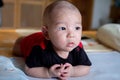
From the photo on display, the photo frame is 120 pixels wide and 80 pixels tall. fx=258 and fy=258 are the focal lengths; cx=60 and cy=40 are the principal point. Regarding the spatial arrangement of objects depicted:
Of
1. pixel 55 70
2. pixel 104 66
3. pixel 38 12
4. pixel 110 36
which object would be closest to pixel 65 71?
pixel 55 70

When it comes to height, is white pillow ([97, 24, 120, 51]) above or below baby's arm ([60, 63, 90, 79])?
above

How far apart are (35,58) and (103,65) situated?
26cm

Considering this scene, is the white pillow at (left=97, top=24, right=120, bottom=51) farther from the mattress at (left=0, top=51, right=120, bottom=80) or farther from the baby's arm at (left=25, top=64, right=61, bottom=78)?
the baby's arm at (left=25, top=64, right=61, bottom=78)

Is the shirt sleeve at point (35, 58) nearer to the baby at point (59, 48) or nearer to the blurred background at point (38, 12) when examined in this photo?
the baby at point (59, 48)

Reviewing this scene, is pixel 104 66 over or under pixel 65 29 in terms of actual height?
under

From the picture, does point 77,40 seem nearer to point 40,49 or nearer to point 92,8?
point 40,49

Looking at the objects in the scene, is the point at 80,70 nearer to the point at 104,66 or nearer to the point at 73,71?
the point at 73,71

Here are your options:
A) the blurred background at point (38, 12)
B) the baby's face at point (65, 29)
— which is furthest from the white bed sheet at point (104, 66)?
the blurred background at point (38, 12)

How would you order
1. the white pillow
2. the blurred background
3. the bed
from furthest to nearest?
1. the blurred background
2. the white pillow
3. the bed

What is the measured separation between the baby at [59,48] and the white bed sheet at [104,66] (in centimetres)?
3

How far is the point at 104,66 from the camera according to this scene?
849 millimetres

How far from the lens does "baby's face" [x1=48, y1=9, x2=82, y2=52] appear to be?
68cm

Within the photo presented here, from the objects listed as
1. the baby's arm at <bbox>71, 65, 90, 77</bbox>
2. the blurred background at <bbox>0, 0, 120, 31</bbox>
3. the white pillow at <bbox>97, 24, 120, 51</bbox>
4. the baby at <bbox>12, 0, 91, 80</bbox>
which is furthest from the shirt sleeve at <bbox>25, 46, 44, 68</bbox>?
the blurred background at <bbox>0, 0, 120, 31</bbox>

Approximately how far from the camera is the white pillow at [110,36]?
1.04m
